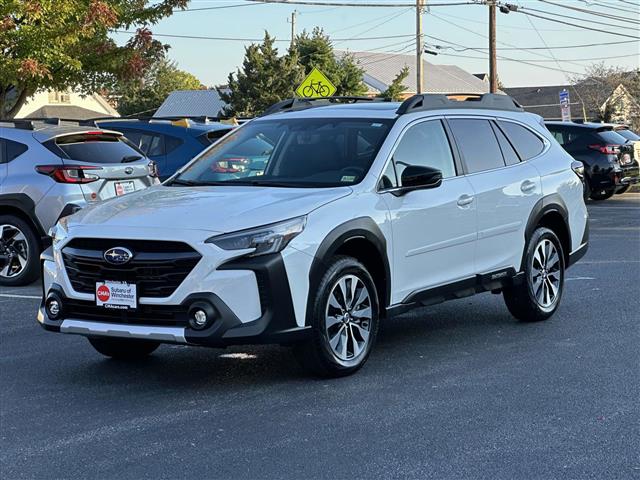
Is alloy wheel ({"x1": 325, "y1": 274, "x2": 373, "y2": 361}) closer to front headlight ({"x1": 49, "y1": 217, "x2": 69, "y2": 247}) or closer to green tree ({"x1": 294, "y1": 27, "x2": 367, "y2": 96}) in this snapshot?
front headlight ({"x1": 49, "y1": 217, "x2": 69, "y2": 247})

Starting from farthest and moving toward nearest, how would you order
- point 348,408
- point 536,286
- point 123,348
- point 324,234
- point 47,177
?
point 47,177, point 536,286, point 123,348, point 324,234, point 348,408

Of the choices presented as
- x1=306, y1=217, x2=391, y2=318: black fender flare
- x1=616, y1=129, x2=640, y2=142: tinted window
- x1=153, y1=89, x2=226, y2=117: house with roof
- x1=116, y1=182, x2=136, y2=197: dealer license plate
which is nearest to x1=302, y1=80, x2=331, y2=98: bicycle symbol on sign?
x1=616, y1=129, x2=640, y2=142: tinted window

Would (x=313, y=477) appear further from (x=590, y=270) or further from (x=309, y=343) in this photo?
(x=590, y=270)

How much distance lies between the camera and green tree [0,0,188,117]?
57.4ft

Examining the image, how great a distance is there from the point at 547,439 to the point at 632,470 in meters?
0.55

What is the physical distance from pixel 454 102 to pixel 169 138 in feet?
20.7

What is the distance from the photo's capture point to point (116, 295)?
6.16m

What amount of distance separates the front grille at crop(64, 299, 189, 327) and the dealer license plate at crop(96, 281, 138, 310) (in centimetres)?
4

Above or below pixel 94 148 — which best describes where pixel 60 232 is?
below

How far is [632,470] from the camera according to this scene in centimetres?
482

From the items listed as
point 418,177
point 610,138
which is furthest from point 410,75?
point 418,177

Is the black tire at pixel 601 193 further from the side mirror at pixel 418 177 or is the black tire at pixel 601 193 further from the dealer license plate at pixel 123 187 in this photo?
the side mirror at pixel 418 177

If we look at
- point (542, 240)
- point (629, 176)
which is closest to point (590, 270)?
point (542, 240)

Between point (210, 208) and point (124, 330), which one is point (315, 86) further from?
point (124, 330)
